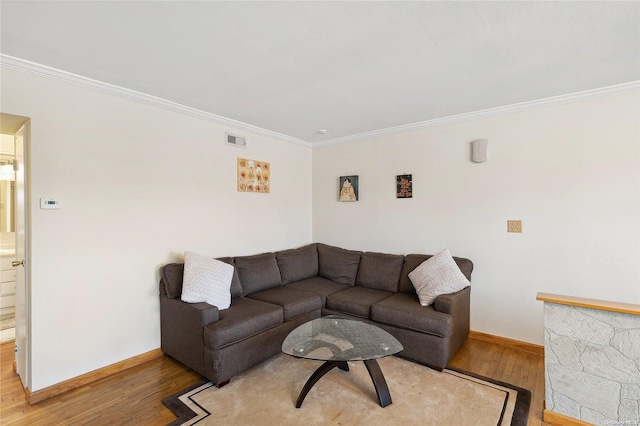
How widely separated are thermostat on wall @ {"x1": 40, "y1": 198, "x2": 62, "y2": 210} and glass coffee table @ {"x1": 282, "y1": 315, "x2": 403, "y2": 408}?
2.05 metres

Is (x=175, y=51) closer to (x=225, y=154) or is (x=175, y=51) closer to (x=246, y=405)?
(x=225, y=154)

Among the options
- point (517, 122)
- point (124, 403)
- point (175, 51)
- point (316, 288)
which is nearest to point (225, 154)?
point (175, 51)

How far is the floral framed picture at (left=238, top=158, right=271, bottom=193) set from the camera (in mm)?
3762

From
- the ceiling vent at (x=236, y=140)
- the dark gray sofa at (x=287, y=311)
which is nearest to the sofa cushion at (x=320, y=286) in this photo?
the dark gray sofa at (x=287, y=311)

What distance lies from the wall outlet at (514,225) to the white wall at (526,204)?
0.14ft

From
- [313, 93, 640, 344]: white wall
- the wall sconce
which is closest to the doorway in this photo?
[313, 93, 640, 344]: white wall

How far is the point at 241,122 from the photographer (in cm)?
365

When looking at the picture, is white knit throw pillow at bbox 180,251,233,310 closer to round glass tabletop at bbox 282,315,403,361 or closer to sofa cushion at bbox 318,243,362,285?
round glass tabletop at bbox 282,315,403,361

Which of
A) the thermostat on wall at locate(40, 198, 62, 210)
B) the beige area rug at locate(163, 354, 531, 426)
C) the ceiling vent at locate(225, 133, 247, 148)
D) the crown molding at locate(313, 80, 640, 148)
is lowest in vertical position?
the beige area rug at locate(163, 354, 531, 426)

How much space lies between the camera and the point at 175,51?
6.65 ft

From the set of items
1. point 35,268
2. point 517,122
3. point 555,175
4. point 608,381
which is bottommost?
point 608,381

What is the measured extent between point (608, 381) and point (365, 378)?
1560 mm

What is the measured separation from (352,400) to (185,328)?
1.51 metres

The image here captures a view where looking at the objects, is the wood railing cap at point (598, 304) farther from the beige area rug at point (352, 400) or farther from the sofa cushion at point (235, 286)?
the sofa cushion at point (235, 286)
